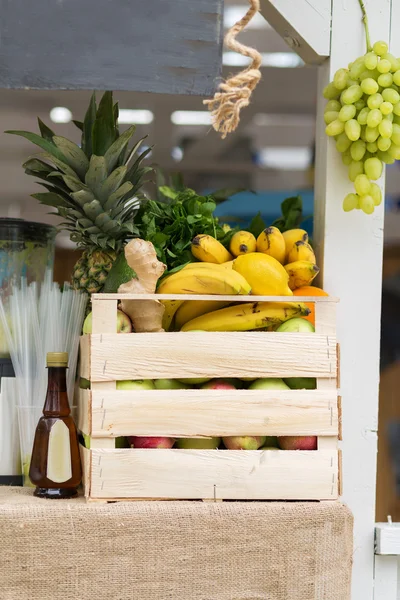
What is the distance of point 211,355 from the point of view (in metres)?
1.49

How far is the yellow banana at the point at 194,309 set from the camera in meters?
1.62

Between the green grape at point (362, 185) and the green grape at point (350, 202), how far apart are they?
19 mm

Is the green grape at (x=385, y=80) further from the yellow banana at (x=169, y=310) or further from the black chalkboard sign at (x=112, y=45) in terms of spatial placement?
the yellow banana at (x=169, y=310)

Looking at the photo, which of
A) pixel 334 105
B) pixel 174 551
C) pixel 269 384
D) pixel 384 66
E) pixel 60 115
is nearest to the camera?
pixel 174 551

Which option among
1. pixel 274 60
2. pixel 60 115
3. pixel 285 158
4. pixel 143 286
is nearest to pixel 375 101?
pixel 143 286

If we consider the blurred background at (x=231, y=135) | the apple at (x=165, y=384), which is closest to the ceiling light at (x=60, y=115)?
the blurred background at (x=231, y=135)

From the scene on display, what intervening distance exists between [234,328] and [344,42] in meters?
0.76

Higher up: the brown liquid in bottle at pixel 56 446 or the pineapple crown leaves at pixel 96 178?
the pineapple crown leaves at pixel 96 178

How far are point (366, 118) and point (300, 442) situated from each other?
711mm

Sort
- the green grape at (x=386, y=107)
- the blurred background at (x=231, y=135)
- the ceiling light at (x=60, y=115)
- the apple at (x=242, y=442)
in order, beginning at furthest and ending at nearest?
the ceiling light at (x=60, y=115) < the blurred background at (x=231, y=135) < the green grape at (x=386, y=107) < the apple at (x=242, y=442)

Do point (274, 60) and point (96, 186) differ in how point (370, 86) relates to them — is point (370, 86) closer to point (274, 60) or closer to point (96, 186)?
point (96, 186)

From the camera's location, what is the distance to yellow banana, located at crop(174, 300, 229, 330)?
5.32 ft

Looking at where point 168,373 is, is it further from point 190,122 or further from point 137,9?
point 190,122

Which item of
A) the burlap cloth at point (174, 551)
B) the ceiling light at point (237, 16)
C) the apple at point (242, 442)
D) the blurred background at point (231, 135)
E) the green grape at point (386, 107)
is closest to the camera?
the burlap cloth at point (174, 551)
